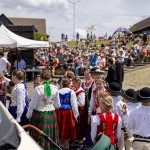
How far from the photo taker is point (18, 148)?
248cm

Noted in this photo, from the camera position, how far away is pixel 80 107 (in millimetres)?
8336

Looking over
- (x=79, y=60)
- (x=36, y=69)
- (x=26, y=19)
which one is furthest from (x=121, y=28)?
(x=26, y=19)

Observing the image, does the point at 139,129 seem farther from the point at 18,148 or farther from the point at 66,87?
the point at 18,148

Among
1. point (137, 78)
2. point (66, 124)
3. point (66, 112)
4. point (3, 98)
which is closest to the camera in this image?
point (66, 112)

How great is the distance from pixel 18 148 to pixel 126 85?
17.8m

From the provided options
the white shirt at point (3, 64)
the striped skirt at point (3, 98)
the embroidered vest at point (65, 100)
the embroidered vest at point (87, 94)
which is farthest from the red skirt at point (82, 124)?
the white shirt at point (3, 64)

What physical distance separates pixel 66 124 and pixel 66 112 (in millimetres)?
287

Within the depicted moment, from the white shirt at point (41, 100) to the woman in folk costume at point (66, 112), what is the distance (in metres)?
0.18

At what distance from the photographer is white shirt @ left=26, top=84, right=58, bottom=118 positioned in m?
6.86

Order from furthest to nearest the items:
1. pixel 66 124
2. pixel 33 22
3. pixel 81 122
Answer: pixel 33 22
pixel 81 122
pixel 66 124

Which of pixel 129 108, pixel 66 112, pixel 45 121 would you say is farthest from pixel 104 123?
pixel 66 112

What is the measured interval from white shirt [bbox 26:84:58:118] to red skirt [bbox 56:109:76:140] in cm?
66

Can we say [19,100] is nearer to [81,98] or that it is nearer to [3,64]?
[81,98]

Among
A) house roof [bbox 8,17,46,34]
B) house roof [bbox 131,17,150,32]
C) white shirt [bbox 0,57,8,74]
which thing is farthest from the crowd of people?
house roof [bbox 8,17,46,34]
